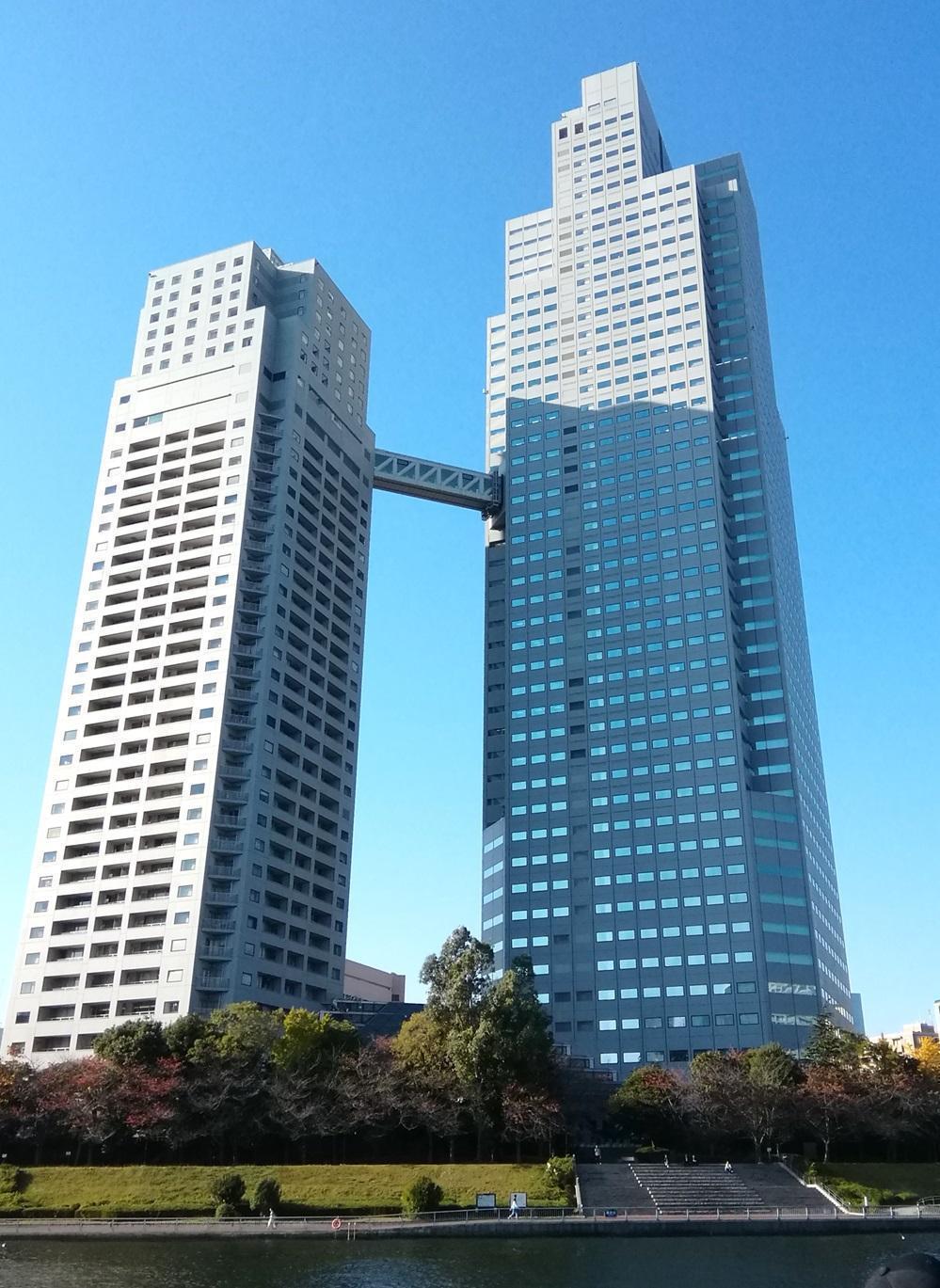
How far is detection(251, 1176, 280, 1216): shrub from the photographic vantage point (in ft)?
206

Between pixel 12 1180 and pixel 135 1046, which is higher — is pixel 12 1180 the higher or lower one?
the lower one

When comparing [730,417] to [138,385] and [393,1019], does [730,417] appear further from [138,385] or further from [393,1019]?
[393,1019]

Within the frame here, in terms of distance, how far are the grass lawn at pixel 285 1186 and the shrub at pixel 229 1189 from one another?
84 centimetres

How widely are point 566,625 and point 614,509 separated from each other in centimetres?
1844

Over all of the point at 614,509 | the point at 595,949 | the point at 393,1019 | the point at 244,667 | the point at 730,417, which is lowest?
the point at 393,1019

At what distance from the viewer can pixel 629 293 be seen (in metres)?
174

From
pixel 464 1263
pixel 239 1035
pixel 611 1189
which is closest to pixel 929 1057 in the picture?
pixel 611 1189

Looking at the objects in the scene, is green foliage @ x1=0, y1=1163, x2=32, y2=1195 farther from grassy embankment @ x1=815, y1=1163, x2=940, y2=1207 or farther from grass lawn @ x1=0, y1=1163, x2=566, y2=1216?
grassy embankment @ x1=815, y1=1163, x2=940, y2=1207

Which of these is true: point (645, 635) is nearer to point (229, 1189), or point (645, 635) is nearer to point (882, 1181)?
point (882, 1181)

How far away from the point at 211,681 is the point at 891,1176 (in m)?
79.4

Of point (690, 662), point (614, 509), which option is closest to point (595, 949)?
point (690, 662)

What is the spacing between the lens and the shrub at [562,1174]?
68.4 meters

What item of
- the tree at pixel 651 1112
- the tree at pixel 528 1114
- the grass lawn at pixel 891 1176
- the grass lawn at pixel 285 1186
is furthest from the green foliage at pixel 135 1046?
the grass lawn at pixel 891 1176

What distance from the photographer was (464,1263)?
47906 millimetres
